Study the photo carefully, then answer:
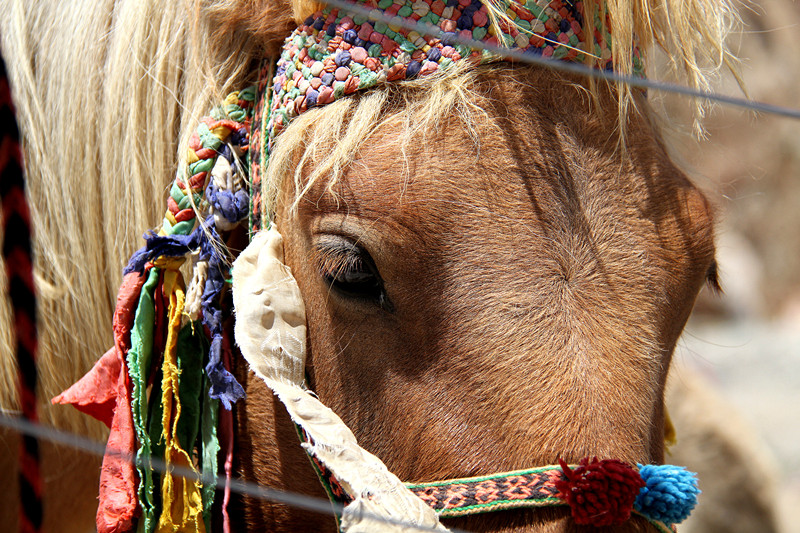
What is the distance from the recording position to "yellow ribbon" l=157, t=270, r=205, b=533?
4.55 ft

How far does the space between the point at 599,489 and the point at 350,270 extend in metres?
0.59

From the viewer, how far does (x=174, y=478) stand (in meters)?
1.41

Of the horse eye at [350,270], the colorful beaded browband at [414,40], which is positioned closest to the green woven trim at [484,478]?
the horse eye at [350,270]

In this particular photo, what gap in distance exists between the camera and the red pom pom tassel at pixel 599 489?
1142 mm

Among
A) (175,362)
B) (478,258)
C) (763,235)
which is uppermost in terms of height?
(763,235)

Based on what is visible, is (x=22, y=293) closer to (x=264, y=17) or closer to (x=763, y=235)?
(x=264, y=17)

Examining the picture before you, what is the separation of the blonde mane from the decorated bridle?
139mm

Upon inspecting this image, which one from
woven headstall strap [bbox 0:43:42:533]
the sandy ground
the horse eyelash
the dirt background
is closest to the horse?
the horse eyelash

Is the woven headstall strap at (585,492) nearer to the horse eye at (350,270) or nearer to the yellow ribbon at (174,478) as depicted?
the horse eye at (350,270)

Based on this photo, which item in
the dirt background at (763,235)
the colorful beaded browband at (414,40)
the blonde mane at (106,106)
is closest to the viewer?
the colorful beaded browband at (414,40)

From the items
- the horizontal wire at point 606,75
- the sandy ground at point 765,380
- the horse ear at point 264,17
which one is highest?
the horse ear at point 264,17

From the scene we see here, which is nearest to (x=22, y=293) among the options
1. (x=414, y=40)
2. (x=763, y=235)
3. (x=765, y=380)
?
(x=414, y=40)

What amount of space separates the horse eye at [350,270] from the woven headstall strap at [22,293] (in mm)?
599

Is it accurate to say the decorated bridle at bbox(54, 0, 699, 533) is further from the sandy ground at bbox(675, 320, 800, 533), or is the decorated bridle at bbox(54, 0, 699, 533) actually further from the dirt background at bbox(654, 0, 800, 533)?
the dirt background at bbox(654, 0, 800, 533)
